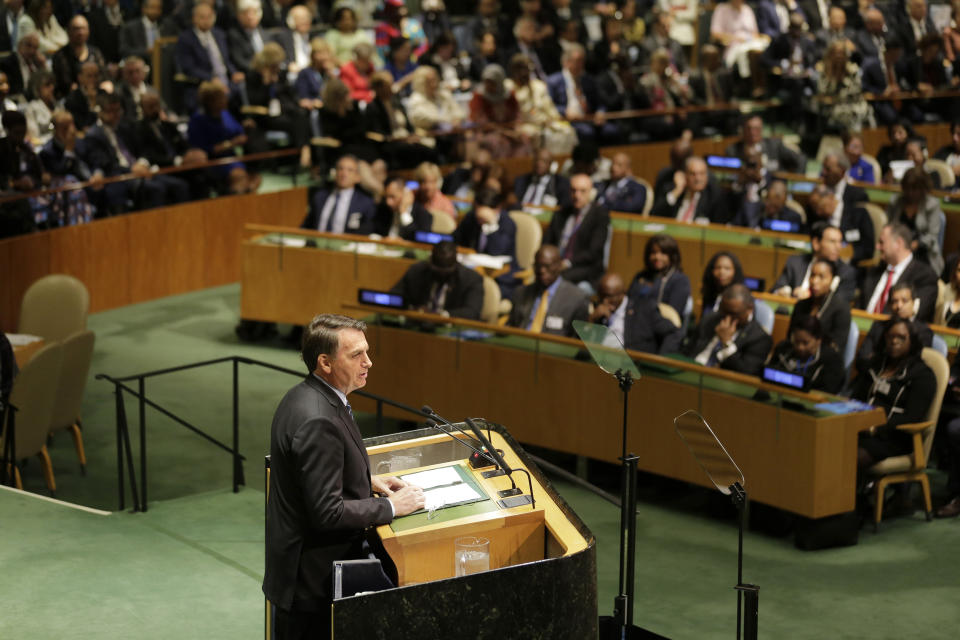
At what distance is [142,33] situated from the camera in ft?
41.2

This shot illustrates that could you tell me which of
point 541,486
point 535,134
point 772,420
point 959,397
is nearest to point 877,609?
point 772,420

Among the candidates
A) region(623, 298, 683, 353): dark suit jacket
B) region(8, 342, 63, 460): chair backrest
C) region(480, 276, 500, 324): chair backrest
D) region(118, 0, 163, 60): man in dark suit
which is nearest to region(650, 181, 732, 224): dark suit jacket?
region(480, 276, 500, 324): chair backrest

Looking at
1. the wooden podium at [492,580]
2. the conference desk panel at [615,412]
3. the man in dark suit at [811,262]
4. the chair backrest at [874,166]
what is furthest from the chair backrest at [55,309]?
the chair backrest at [874,166]

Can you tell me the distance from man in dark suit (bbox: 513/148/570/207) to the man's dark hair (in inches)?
283

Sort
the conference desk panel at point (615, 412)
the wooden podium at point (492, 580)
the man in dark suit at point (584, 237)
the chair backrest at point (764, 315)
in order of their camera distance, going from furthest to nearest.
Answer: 1. the man in dark suit at point (584, 237)
2. the chair backrest at point (764, 315)
3. the conference desk panel at point (615, 412)
4. the wooden podium at point (492, 580)

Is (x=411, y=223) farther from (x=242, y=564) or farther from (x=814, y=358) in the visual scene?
(x=242, y=564)

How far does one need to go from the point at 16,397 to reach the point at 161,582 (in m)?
1.58

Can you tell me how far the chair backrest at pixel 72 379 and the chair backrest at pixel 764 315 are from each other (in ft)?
11.2

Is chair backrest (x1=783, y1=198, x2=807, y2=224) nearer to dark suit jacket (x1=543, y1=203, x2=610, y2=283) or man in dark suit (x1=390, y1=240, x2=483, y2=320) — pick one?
dark suit jacket (x1=543, y1=203, x2=610, y2=283)

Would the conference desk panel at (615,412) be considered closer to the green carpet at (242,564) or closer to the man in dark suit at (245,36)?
the green carpet at (242,564)

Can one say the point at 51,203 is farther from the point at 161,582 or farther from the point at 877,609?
the point at 877,609

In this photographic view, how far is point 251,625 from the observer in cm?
534

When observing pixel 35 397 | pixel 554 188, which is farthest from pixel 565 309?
pixel 554 188

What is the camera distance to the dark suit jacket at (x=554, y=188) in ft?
35.4
